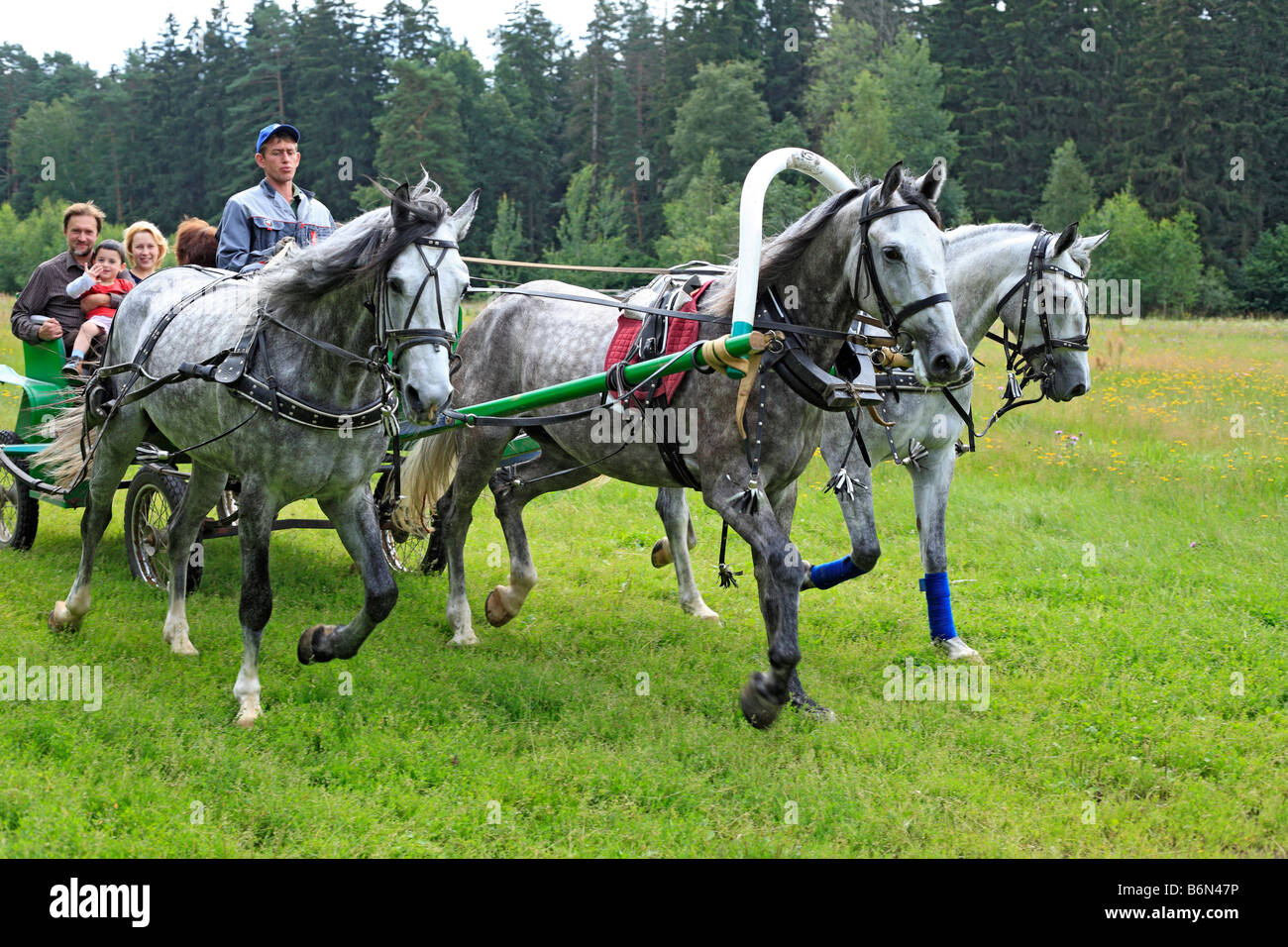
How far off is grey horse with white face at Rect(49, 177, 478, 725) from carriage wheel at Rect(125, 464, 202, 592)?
1.66m

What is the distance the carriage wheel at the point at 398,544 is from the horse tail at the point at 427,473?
184 millimetres

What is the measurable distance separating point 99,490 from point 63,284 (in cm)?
253

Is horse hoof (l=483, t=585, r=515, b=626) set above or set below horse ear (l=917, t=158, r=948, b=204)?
below

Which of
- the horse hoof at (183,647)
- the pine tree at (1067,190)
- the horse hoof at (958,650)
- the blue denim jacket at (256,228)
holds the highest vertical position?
the pine tree at (1067,190)

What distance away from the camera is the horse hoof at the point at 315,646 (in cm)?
551

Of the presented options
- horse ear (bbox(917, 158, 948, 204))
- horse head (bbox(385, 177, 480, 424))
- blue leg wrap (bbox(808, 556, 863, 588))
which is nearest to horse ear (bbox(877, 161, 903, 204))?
horse ear (bbox(917, 158, 948, 204))

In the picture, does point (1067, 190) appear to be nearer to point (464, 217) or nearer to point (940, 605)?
point (940, 605)

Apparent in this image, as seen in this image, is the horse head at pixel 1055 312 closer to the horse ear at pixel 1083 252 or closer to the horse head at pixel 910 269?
the horse ear at pixel 1083 252

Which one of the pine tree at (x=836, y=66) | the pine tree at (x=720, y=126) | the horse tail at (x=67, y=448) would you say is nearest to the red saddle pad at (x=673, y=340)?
the horse tail at (x=67, y=448)

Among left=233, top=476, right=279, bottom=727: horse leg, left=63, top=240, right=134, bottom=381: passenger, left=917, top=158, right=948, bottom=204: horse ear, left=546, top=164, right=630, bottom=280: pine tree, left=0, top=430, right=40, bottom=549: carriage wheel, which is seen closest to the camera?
left=917, top=158, right=948, bottom=204: horse ear

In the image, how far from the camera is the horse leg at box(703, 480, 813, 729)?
16.4 ft

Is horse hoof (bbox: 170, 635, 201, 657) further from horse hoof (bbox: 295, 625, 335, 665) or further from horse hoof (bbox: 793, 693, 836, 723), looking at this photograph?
horse hoof (bbox: 793, 693, 836, 723)

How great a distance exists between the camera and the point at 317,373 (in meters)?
5.14

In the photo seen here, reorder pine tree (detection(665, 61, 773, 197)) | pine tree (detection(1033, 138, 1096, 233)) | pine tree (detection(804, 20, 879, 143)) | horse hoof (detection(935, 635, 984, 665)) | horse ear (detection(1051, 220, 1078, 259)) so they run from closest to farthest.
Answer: horse ear (detection(1051, 220, 1078, 259))
horse hoof (detection(935, 635, 984, 665))
pine tree (detection(1033, 138, 1096, 233))
pine tree (detection(665, 61, 773, 197))
pine tree (detection(804, 20, 879, 143))
